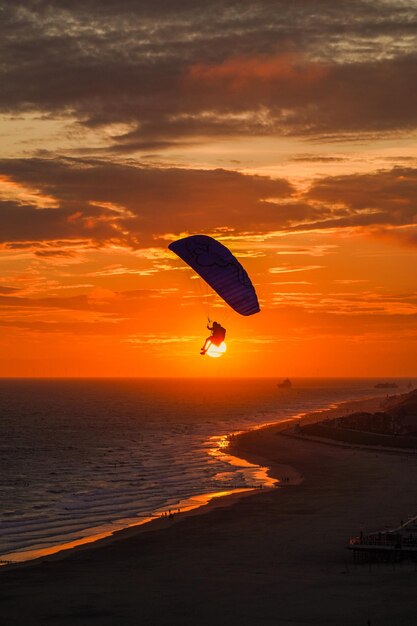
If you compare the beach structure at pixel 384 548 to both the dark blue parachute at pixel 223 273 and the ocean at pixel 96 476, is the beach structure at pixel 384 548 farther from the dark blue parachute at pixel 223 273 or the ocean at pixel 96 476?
the ocean at pixel 96 476

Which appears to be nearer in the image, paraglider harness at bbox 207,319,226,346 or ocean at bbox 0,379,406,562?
paraglider harness at bbox 207,319,226,346

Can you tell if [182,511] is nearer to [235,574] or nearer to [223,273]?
[235,574]

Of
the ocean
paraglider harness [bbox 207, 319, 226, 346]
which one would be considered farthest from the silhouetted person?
the ocean

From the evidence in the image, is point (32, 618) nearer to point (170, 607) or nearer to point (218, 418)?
point (170, 607)

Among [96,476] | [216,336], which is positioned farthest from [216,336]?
[96,476]

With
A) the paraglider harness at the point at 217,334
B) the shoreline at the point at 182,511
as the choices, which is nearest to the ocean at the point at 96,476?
the shoreline at the point at 182,511

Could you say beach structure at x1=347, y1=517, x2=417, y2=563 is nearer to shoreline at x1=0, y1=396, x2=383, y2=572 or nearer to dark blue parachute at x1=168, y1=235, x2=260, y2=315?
dark blue parachute at x1=168, y1=235, x2=260, y2=315

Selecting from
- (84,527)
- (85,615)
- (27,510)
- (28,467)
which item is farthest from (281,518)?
(28,467)
